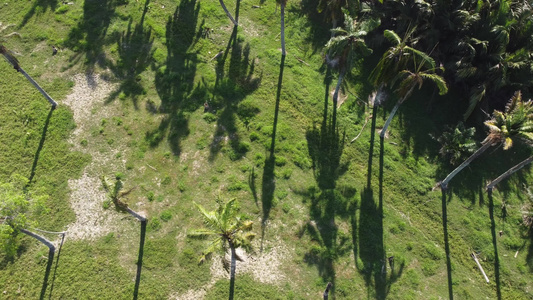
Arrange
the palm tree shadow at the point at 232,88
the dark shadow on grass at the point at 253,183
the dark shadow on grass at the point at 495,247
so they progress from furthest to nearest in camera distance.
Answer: the palm tree shadow at the point at 232,88 → the dark shadow on grass at the point at 253,183 → the dark shadow on grass at the point at 495,247

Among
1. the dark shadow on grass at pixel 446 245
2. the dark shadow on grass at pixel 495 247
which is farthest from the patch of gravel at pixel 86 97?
the dark shadow on grass at pixel 495 247

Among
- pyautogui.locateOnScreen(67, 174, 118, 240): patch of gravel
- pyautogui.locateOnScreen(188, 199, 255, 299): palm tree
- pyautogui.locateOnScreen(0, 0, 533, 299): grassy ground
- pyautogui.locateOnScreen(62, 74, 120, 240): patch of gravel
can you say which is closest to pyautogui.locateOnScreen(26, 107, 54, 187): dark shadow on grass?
pyautogui.locateOnScreen(0, 0, 533, 299): grassy ground

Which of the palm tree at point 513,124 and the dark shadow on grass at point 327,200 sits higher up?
the palm tree at point 513,124

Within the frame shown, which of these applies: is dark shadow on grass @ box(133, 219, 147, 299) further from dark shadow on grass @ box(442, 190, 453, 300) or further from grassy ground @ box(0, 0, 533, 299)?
dark shadow on grass @ box(442, 190, 453, 300)

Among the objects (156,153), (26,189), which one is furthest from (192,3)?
(26,189)

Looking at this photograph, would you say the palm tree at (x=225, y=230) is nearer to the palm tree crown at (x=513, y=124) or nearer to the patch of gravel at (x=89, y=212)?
the patch of gravel at (x=89, y=212)

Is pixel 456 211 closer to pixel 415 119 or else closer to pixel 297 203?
pixel 415 119
